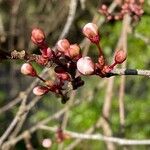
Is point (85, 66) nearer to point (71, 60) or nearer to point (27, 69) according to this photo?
point (71, 60)

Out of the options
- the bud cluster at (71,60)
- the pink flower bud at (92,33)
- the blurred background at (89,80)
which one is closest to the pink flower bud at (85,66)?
the bud cluster at (71,60)

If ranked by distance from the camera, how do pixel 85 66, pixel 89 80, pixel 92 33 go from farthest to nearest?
pixel 89 80
pixel 92 33
pixel 85 66

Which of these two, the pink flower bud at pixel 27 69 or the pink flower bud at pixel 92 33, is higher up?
Answer: the pink flower bud at pixel 92 33

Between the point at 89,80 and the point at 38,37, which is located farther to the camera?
the point at 89,80

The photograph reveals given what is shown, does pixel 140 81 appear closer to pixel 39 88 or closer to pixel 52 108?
pixel 52 108

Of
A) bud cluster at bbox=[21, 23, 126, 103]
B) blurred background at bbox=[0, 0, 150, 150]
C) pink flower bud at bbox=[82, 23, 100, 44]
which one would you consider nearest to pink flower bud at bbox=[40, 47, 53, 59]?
bud cluster at bbox=[21, 23, 126, 103]

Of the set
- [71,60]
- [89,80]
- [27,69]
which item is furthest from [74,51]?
[89,80]

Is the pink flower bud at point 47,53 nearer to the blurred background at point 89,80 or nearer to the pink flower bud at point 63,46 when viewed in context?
the pink flower bud at point 63,46

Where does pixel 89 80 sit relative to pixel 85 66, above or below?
below
